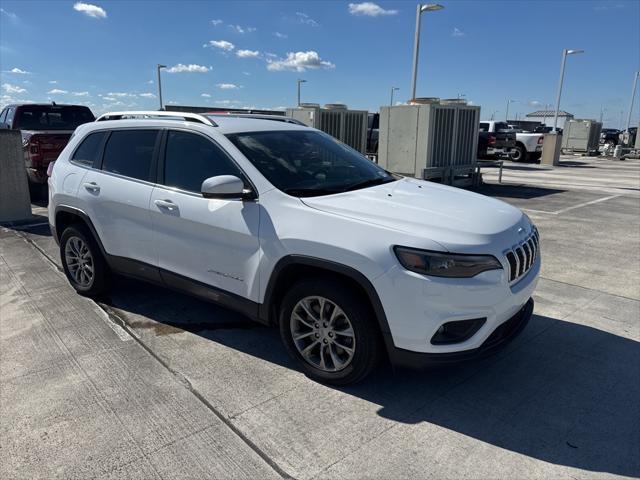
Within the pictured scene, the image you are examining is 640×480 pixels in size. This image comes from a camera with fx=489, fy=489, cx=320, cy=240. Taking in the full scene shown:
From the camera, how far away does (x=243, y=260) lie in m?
3.38

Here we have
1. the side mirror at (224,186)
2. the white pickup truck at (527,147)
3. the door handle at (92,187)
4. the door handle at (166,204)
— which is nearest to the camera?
the side mirror at (224,186)

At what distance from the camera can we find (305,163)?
3.75 metres

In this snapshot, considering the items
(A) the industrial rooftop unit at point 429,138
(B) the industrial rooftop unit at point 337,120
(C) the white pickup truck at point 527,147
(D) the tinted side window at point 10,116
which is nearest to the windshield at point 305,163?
(A) the industrial rooftop unit at point 429,138

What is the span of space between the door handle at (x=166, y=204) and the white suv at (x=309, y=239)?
17 millimetres

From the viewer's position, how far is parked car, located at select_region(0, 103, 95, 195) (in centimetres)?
929

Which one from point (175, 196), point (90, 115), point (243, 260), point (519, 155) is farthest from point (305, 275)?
point (519, 155)

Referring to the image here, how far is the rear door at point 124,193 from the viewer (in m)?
4.04

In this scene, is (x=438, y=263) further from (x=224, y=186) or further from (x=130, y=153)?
→ (x=130, y=153)

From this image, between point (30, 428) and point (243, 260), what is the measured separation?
5.22ft

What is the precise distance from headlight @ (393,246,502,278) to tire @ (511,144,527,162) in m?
22.1

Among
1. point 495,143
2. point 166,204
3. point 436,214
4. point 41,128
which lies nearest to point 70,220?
point 166,204

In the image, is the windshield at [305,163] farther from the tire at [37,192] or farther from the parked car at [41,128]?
the tire at [37,192]

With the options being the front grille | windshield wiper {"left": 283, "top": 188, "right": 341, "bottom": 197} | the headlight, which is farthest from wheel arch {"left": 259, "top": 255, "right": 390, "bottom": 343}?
the front grille

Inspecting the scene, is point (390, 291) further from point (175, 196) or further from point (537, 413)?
point (175, 196)
